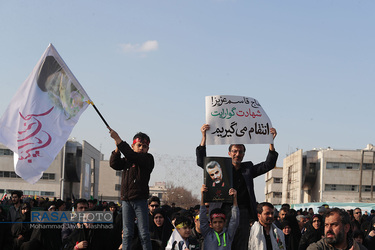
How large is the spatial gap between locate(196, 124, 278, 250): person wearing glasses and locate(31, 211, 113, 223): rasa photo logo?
119 inches

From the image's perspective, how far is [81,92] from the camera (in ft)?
30.8

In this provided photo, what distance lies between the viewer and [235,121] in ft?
31.0

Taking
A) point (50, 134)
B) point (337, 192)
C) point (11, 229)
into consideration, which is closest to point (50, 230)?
point (11, 229)

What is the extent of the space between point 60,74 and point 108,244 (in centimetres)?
304

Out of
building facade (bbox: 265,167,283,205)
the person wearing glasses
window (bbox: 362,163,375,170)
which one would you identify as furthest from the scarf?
building facade (bbox: 265,167,283,205)

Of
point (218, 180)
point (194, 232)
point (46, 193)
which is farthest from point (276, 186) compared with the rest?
point (218, 180)

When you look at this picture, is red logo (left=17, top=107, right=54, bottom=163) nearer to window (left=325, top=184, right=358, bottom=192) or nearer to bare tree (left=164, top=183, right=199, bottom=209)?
window (left=325, top=184, right=358, bottom=192)

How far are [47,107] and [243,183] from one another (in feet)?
10.6

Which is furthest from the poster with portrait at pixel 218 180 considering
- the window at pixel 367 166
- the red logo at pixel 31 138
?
the window at pixel 367 166

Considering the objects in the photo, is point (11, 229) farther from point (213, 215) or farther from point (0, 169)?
point (0, 169)

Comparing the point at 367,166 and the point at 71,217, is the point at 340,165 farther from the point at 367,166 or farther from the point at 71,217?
the point at 71,217

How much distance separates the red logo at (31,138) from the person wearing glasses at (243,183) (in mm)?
2374

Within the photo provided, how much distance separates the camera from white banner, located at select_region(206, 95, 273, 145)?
912 centimetres

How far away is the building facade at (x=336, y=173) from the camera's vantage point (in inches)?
3497
